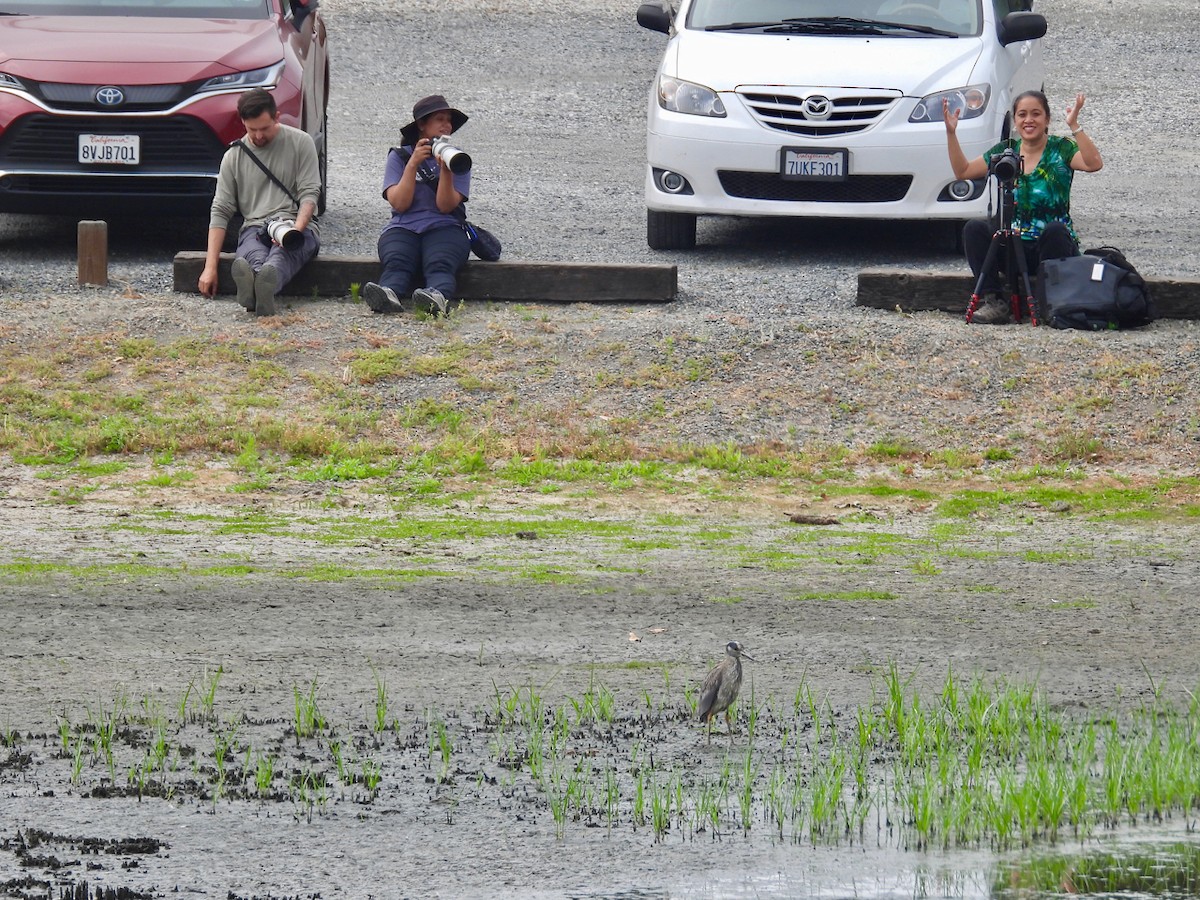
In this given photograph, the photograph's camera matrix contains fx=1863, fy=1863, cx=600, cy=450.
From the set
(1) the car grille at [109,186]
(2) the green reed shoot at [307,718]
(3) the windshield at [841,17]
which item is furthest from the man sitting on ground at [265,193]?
(2) the green reed shoot at [307,718]

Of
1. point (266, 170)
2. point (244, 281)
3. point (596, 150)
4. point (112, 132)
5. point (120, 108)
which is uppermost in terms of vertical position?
point (596, 150)

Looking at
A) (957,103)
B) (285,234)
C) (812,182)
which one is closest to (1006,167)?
(957,103)

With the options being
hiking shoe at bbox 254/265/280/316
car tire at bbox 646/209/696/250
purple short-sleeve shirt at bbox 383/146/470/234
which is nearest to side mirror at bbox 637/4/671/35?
car tire at bbox 646/209/696/250

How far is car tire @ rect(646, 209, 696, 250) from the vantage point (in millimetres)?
13305

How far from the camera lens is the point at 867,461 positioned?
357 inches

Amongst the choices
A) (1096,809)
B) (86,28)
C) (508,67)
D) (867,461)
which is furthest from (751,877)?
(508,67)

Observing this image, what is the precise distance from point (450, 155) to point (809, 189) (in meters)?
2.94

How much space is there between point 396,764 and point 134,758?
781 millimetres

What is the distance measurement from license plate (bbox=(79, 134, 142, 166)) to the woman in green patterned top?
5092 millimetres

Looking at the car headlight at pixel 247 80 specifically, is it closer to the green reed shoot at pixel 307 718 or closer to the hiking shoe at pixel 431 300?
the hiking shoe at pixel 431 300

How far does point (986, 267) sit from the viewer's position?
421 inches

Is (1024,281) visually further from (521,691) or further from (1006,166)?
(521,691)

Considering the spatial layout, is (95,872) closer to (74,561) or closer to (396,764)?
(396,764)

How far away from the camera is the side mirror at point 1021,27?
12.5 m
